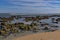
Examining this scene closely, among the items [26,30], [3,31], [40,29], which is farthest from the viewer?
[40,29]

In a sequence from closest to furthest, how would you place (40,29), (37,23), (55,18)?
(40,29)
(37,23)
(55,18)

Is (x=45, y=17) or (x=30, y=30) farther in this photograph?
(x=45, y=17)

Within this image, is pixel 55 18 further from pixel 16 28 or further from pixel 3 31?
pixel 3 31

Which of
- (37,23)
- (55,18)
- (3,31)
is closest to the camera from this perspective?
(3,31)

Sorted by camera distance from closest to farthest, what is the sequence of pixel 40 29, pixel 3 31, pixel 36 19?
pixel 3 31, pixel 40 29, pixel 36 19

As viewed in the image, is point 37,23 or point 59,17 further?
point 59,17

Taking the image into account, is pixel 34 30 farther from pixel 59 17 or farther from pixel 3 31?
pixel 59 17

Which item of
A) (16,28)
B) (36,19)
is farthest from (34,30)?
(36,19)

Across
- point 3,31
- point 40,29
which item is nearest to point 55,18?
point 40,29
